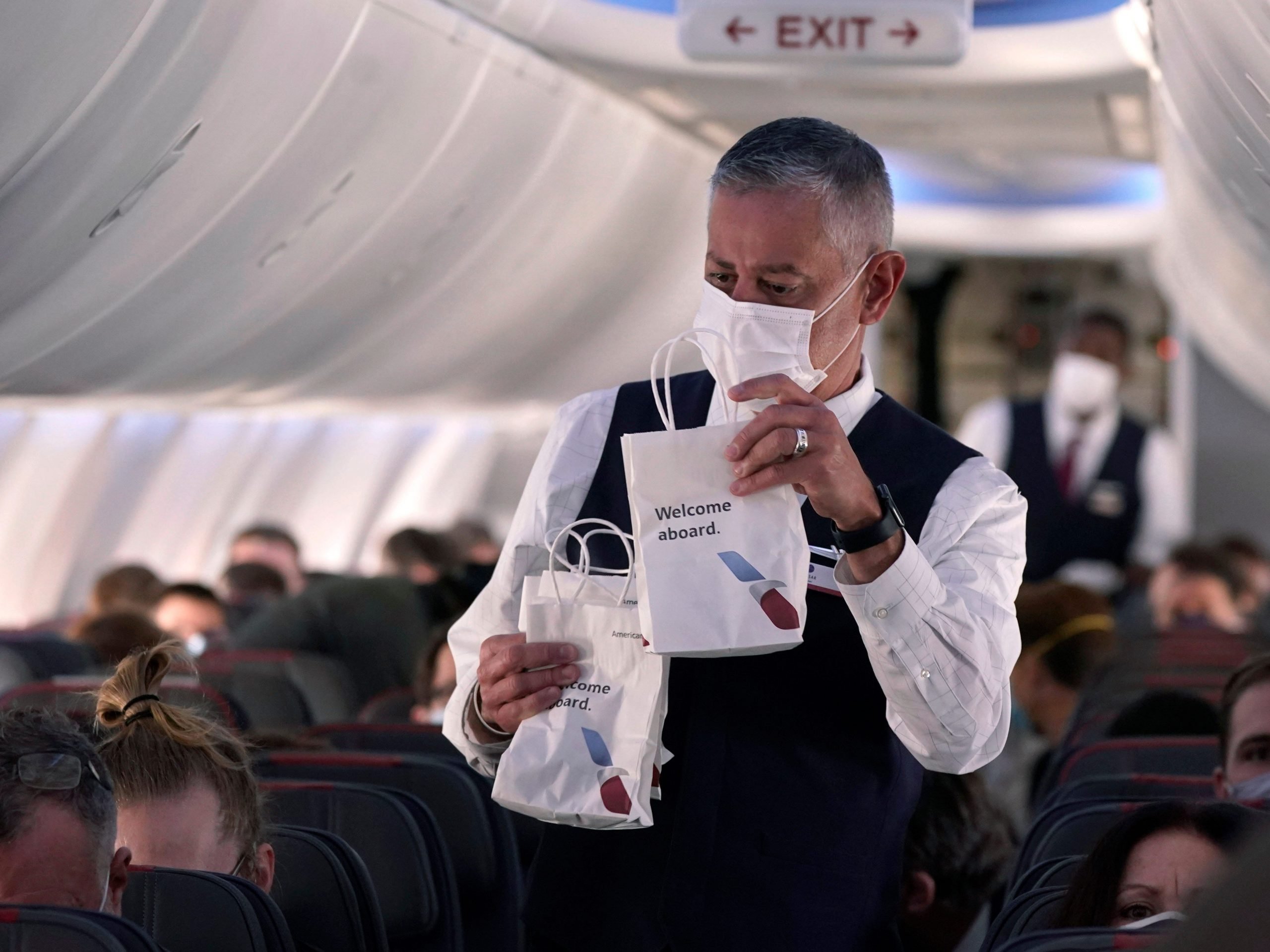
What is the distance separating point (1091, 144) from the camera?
1048 centimetres

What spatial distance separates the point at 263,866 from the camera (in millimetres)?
2701

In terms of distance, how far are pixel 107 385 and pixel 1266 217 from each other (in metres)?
4.63

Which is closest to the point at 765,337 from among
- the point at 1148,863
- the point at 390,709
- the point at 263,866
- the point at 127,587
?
the point at 1148,863

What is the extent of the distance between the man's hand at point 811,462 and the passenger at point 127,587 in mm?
6150

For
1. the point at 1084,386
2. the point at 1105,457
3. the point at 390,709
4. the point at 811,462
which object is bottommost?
the point at 390,709

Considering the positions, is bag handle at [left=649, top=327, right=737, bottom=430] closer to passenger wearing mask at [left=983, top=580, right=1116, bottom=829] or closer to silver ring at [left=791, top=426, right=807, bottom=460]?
silver ring at [left=791, top=426, right=807, bottom=460]

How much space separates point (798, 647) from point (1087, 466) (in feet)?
22.9

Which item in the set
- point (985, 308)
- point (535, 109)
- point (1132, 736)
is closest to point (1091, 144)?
point (535, 109)

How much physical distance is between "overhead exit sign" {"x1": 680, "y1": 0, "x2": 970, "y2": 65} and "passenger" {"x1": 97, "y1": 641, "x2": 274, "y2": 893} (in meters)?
4.27

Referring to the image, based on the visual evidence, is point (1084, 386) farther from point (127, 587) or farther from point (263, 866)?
point (263, 866)

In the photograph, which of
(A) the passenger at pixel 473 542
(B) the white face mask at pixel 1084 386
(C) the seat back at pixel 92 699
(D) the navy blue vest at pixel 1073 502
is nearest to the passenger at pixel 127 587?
(A) the passenger at pixel 473 542

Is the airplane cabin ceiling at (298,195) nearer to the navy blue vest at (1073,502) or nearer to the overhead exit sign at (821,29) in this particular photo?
the overhead exit sign at (821,29)

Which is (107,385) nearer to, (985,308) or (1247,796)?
(1247,796)

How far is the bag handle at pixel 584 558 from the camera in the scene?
2.14 m
